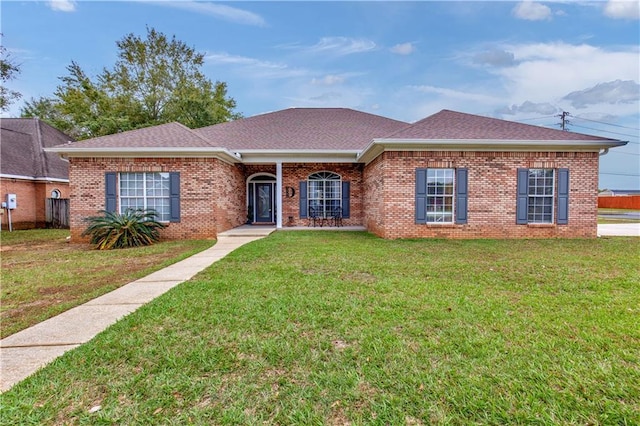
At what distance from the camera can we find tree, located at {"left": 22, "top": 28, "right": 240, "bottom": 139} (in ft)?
76.2

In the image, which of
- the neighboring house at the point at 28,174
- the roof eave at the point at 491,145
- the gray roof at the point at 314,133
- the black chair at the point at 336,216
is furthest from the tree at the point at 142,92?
the roof eave at the point at 491,145

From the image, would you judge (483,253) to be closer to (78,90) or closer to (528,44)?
(528,44)

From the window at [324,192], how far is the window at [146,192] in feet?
18.1

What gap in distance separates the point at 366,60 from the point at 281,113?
5.33 m

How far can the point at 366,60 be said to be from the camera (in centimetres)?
1695

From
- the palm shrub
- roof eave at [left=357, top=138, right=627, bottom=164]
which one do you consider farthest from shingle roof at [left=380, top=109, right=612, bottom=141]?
the palm shrub

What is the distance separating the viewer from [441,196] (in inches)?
411

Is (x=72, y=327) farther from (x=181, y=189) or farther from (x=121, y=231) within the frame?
(x=181, y=189)

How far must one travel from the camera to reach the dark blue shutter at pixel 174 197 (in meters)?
10.8

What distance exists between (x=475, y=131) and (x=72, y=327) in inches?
435

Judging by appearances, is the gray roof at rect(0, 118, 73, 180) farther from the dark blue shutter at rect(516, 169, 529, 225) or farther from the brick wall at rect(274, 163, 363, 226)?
the dark blue shutter at rect(516, 169, 529, 225)

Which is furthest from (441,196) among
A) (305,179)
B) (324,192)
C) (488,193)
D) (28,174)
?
(28,174)

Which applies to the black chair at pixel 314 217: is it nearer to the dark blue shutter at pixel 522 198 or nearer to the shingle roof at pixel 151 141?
the shingle roof at pixel 151 141

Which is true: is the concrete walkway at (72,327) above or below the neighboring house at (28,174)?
below
